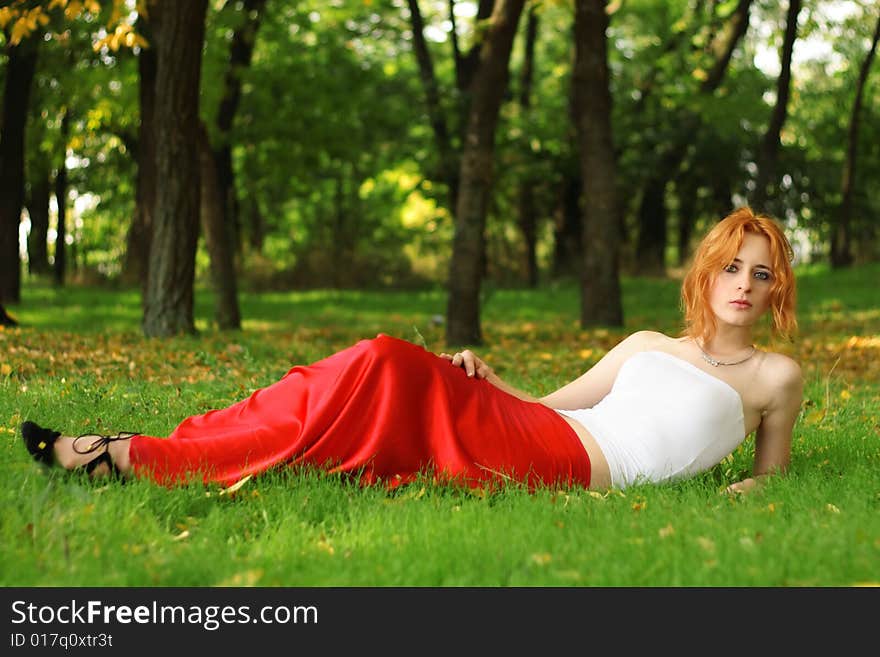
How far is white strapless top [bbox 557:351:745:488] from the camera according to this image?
4.90 meters

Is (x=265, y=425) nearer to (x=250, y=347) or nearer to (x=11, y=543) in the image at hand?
(x=11, y=543)

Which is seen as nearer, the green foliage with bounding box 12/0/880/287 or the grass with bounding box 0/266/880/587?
the grass with bounding box 0/266/880/587

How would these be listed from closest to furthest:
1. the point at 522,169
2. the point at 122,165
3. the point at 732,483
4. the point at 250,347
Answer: the point at 732,483
the point at 250,347
the point at 522,169
the point at 122,165

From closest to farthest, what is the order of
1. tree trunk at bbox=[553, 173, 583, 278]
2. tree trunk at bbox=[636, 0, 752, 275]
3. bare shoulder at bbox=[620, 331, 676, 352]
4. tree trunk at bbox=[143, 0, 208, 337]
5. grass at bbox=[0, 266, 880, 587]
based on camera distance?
grass at bbox=[0, 266, 880, 587]
bare shoulder at bbox=[620, 331, 676, 352]
tree trunk at bbox=[143, 0, 208, 337]
tree trunk at bbox=[636, 0, 752, 275]
tree trunk at bbox=[553, 173, 583, 278]

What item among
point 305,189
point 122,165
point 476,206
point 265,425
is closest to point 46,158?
point 122,165

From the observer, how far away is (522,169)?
81.4ft

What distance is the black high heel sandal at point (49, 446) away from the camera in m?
4.49

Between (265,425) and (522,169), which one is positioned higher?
(522,169)

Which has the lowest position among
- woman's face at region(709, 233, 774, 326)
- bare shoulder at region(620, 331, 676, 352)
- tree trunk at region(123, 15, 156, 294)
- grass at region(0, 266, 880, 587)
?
grass at region(0, 266, 880, 587)

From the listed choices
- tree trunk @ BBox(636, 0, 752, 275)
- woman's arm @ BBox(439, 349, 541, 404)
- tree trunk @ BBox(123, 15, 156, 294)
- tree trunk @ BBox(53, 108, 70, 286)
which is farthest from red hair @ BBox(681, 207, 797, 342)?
tree trunk @ BBox(53, 108, 70, 286)

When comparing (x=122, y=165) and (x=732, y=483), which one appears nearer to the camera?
(x=732, y=483)

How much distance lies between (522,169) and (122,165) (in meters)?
10.2

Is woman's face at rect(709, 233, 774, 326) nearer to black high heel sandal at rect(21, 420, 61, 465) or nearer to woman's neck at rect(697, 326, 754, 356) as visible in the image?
woman's neck at rect(697, 326, 754, 356)

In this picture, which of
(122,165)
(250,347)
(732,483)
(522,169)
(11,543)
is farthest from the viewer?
(122,165)
